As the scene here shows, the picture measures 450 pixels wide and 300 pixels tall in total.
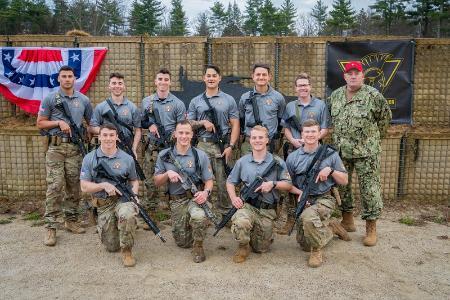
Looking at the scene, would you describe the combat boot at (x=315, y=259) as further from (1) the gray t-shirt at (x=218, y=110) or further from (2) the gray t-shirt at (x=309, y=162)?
(1) the gray t-shirt at (x=218, y=110)

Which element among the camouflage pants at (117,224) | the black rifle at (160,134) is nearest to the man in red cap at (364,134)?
the black rifle at (160,134)

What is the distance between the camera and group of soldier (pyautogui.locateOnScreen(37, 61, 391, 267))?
179 inches

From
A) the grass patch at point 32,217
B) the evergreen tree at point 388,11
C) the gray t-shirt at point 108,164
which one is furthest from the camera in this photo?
the evergreen tree at point 388,11

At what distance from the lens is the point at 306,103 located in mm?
5180

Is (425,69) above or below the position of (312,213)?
above

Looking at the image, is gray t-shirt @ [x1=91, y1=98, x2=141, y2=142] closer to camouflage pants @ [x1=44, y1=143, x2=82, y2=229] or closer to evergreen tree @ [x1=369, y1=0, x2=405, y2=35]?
camouflage pants @ [x1=44, y1=143, x2=82, y2=229]

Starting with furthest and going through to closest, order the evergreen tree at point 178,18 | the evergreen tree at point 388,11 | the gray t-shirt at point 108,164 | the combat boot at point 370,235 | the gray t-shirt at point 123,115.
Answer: the evergreen tree at point 178,18 → the evergreen tree at point 388,11 → the gray t-shirt at point 123,115 → the combat boot at point 370,235 → the gray t-shirt at point 108,164

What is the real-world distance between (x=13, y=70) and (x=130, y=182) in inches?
142

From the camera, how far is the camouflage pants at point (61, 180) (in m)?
5.09

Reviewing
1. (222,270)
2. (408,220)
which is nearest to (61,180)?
(222,270)

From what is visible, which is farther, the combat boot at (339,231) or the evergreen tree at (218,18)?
the evergreen tree at (218,18)

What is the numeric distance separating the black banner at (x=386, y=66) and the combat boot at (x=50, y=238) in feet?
15.6

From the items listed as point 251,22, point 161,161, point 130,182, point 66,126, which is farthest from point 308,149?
point 251,22

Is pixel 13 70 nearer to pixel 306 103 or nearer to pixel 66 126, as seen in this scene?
pixel 66 126
